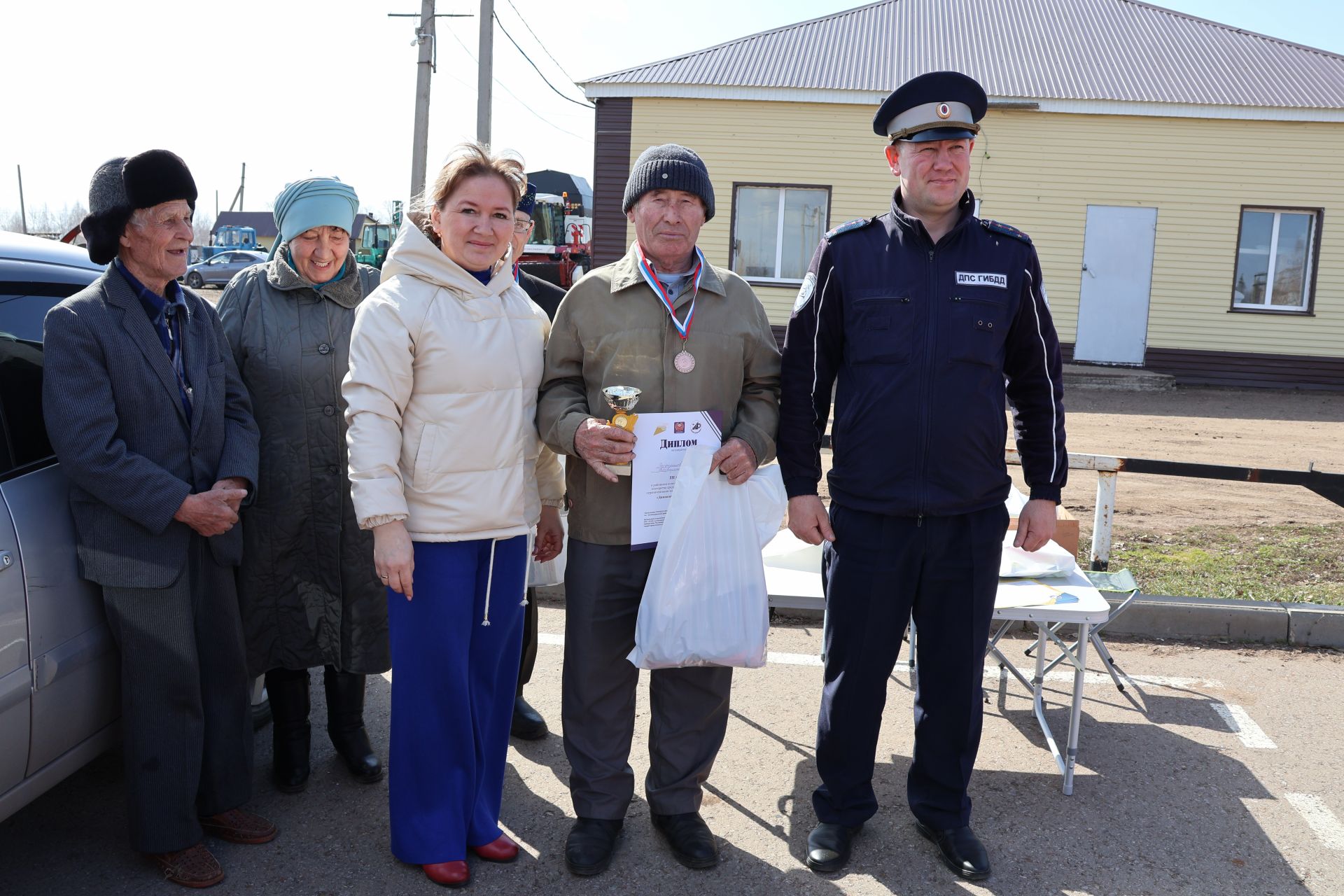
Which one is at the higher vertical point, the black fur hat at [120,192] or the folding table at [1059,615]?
the black fur hat at [120,192]

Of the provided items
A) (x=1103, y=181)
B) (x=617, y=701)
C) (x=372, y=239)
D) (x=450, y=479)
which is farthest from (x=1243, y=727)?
(x=372, y=239)

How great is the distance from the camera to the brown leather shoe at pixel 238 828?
325cm

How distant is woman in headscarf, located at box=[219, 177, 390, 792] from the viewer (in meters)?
3.45

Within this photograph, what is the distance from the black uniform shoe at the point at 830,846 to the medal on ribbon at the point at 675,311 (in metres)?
1.47

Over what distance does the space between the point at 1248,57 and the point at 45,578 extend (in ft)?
64.9

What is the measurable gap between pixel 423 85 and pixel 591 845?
16840 mm

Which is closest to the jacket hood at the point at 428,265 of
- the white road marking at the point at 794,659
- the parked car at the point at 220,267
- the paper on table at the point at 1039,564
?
the paper on table at the point at 1039,564

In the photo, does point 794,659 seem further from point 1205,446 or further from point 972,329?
point 1205,446

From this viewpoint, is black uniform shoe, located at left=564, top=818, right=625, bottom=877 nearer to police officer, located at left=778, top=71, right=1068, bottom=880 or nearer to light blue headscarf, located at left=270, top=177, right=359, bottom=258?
police officer, located at left=778, top=71, right=1068, bottom=880

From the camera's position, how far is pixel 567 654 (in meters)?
3.29

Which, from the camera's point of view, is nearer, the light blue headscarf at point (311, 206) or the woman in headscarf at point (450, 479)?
the woman in headscarf at point (450, 479)

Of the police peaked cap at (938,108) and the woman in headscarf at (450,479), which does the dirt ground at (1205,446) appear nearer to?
the police peaked cap at (938,108)

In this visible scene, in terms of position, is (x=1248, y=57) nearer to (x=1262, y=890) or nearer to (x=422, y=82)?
(x=422, y=82)

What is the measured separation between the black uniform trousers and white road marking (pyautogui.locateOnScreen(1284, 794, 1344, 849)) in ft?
3.89
